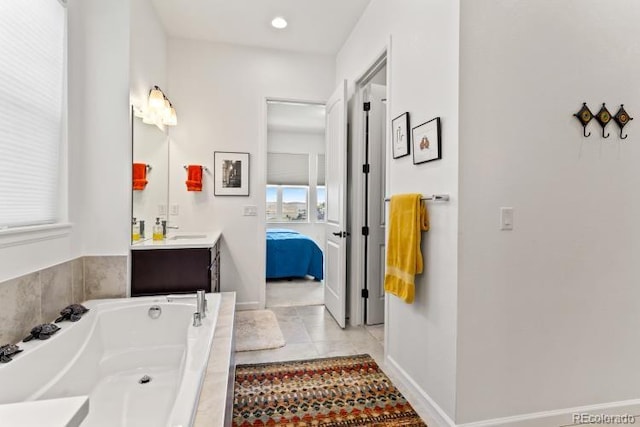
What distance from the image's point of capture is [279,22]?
3.18 metres

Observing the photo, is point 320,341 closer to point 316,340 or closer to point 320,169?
point 316,340

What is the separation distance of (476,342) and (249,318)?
91.7 inches

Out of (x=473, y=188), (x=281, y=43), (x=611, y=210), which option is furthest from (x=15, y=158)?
(x=611, y=210)

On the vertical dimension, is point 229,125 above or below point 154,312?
above

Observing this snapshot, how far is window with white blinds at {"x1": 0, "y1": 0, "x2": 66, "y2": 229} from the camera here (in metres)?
1.52

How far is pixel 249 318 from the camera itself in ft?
11.2

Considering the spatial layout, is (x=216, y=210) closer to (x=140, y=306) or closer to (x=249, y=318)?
(x=249, y=318)

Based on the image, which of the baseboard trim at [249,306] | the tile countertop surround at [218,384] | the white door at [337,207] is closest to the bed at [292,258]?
the baseboard trim at [249,306]

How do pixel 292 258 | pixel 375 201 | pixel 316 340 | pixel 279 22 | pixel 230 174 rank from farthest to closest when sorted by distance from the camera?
pixel 292 258 < pixel 230 174 < pixel 375 201 < pixel 279 22 < pixel 316 340

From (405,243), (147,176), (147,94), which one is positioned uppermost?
(147,94)

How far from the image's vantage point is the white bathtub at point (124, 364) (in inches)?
54.2

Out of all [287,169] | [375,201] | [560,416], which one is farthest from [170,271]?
[287,169]

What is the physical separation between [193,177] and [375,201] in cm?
189
